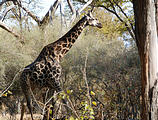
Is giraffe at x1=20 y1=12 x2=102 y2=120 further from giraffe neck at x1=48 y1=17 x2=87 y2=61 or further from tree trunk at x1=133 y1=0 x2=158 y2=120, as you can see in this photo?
Answer: tree trunk at x1=133 y1=0 x2=158 y2=120

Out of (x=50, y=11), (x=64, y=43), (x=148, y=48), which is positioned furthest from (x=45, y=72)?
(x=50, y=11)

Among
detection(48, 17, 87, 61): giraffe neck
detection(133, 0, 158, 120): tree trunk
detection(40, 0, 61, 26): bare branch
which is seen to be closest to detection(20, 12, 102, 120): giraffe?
detection(48, 17, 87, 61): giraffe neck

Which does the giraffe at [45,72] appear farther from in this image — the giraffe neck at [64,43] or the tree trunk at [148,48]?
the tree trunk at [148,48]

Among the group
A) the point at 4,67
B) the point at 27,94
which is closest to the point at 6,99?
the point at 4,67

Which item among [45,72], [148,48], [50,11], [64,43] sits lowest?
[45,72]

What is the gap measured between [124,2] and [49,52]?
5.51 metres

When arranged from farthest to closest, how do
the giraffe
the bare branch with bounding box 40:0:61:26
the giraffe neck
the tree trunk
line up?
the bare branch with bounding box 40:0:61:26
the giraffe neck
the giraffe
the tree trunk

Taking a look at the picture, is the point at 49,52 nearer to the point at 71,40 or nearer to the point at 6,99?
the point at 71,40

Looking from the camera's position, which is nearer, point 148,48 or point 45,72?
point 148,48

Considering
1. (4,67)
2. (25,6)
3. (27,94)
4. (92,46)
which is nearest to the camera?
(27,94)

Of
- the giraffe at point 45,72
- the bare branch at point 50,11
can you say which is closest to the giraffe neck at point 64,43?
the giraffe at point 45,72

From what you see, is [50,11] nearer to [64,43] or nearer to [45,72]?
[64,43]

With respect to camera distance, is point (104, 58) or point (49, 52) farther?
point (104, 58)

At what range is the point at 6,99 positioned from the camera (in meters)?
7.32
